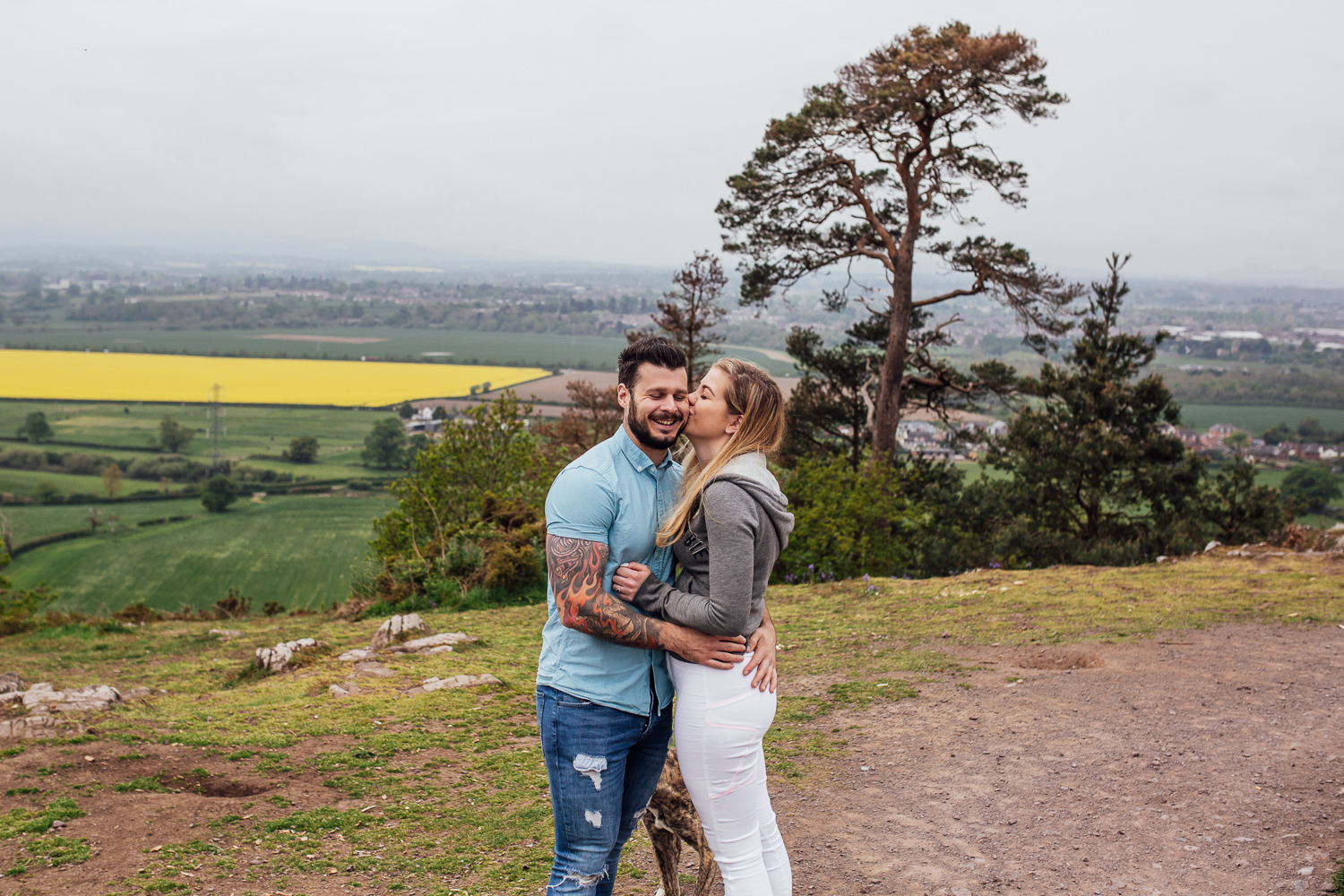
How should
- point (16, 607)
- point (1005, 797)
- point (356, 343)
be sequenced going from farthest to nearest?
point (356, 343) < point (16, 607) < point (1005, 797)

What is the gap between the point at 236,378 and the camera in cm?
10031

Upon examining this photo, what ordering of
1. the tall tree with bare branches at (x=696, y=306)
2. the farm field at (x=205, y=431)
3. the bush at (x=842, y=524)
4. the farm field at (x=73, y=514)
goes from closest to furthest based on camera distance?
the bush at (x=842, y=524) < the tall tree with bare branches at (x=696, y=306) < the farm field at (x=73, y=514) < the farm field at (x=205, y=431)

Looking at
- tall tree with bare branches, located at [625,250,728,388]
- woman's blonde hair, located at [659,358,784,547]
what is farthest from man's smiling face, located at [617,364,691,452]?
tall tree with bare branches, located at [625,250,728,388]

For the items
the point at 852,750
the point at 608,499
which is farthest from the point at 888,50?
the point at 608,499

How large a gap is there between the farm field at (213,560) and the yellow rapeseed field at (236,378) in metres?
28.7

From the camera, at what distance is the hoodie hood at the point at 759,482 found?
2.63 meters

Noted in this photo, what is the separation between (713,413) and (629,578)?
1.90ft

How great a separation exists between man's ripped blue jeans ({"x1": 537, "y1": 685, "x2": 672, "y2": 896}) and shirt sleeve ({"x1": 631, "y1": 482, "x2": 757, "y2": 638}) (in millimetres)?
438

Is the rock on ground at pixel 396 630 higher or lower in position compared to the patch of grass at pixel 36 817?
lower

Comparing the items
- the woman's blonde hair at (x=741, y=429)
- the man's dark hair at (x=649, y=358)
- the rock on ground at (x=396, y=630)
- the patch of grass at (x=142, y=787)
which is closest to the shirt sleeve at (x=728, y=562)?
the woman's blonde hair at (x=741, y=429)

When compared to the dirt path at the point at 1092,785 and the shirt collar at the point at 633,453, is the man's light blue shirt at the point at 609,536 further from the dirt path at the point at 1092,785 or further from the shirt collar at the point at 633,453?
the dirt path at the point at 1092,785

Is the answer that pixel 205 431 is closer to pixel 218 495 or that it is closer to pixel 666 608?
pixel 218 495

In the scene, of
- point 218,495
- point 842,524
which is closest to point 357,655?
point 842,524

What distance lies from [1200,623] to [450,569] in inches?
344
